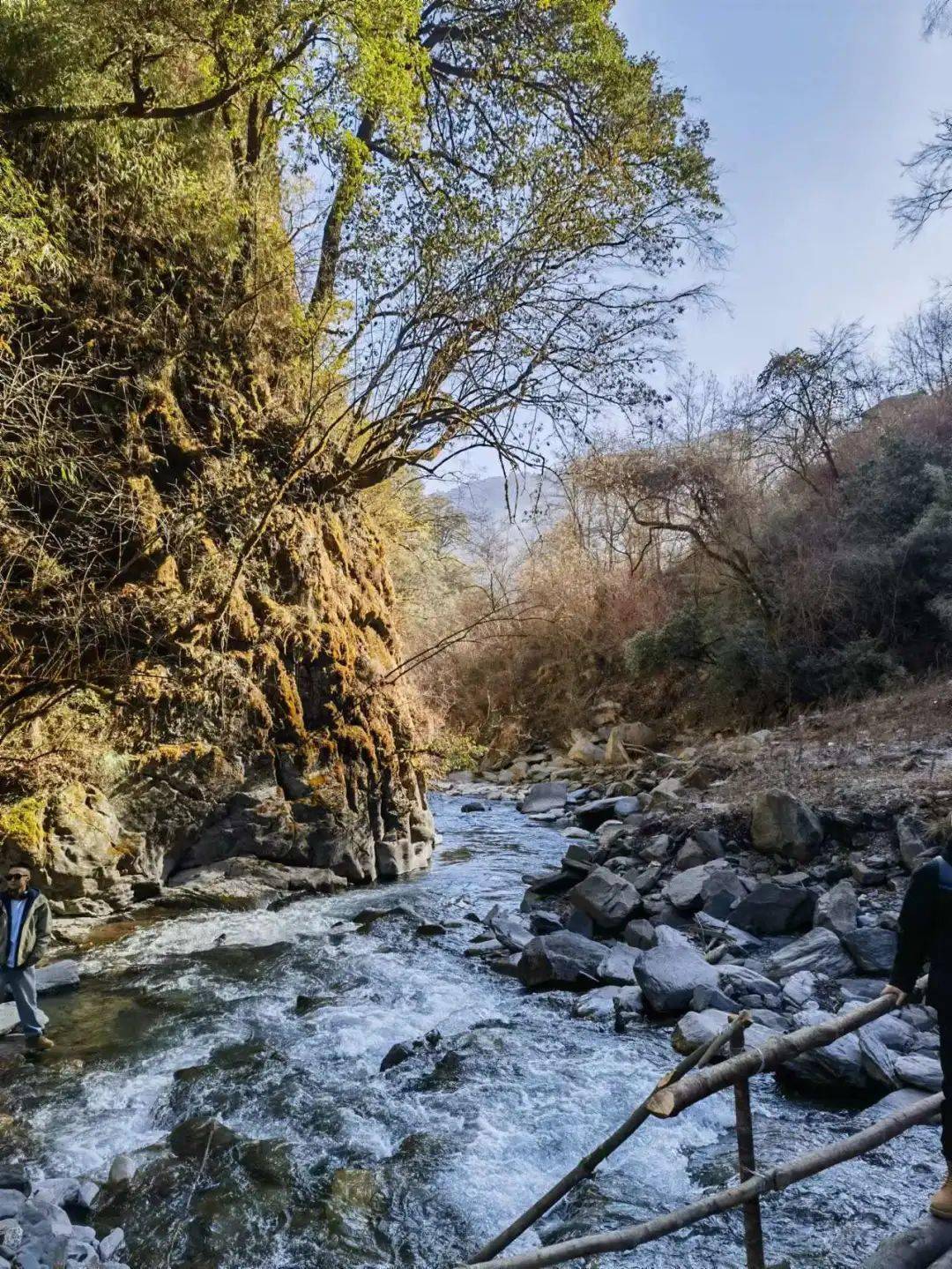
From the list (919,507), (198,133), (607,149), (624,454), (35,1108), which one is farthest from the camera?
(624,454)

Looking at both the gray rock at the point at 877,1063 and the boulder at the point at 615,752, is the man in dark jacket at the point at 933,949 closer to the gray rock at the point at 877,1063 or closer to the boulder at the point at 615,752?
the gray rock at the point at 877,1063

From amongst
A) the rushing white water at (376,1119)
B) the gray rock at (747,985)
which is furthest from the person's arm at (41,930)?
the gray rock at (747,985)

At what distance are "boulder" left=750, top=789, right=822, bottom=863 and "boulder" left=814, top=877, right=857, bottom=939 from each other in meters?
1.36

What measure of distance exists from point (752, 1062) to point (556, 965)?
416cm

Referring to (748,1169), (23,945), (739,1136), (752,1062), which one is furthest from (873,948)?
(23,945)

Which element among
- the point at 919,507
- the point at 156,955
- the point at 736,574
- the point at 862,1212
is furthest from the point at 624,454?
the point at 862,1212

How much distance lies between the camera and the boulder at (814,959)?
6055mm

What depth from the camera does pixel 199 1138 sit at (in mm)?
4184

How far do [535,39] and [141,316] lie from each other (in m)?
6.98

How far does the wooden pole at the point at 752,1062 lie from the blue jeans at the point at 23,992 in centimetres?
455

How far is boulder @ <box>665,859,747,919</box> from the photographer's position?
7.56 meters

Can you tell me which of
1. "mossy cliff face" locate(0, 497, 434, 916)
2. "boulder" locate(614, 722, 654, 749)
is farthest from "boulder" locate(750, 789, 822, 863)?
"boulder" locate(614, 722, 654, 749)

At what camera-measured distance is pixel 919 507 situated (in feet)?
51.1

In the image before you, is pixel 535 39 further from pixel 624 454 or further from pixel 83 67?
pixel 624 454
